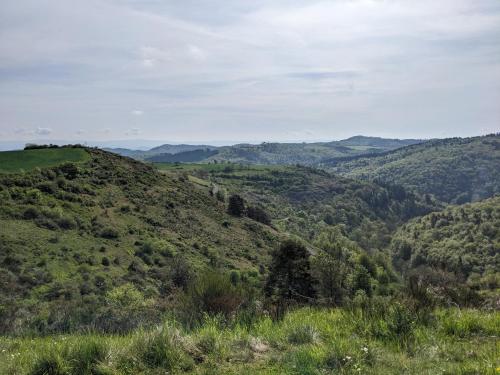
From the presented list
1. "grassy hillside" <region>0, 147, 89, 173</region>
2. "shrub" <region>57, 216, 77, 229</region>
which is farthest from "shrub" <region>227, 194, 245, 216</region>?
"shrub" <region>57, 216, 77, 229</region>

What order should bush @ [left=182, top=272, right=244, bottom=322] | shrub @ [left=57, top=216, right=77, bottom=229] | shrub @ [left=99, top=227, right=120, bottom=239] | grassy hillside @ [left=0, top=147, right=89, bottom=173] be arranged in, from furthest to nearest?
grassy hillside @ [left=0, top=147, right=89, bottom=173] → shrub @ [left=99, top=227, right=120, bottom=239] → shrub @ [left=57, top=216, right=77, bottom=229] → bush @ [left=182, top=272, right=244, bottom=322]

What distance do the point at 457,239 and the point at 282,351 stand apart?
141 m

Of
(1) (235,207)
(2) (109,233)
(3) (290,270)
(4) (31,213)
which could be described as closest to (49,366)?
(3) (290,270)

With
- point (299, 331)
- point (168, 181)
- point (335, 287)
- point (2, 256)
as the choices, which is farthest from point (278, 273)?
point (168, 181)

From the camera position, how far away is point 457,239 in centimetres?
13088

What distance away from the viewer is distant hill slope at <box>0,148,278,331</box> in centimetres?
2930

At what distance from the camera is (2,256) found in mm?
30500

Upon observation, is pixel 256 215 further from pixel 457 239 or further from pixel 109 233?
pixel 457 239

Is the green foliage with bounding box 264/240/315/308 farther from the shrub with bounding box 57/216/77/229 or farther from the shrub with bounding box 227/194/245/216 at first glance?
the shrub with bounding box 227/194/245/216

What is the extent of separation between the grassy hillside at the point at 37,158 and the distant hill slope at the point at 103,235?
909 millimetres

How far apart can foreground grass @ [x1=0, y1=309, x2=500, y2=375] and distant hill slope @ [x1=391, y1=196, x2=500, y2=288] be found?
4393 inches

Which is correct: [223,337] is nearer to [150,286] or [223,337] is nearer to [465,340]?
[465,340]

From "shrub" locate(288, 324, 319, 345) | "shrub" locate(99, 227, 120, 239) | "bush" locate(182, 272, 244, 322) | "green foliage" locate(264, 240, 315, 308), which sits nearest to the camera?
"shrub" locate(288, 324, 319, 345)

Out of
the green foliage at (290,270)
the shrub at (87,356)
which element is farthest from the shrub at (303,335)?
the green foliage at (290,270)
